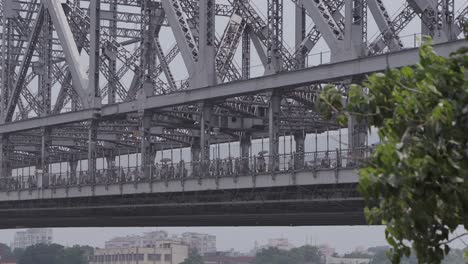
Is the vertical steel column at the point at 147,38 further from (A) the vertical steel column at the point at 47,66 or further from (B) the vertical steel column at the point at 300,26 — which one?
(A) the vertical steel column at the point at 47,66

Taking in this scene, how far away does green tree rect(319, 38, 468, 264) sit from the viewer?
1895 cm

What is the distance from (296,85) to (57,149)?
6797 cm

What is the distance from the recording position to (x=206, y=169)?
74.4m

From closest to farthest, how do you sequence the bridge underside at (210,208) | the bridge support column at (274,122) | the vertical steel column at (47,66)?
the bridge underside at (210,208) → the bridge support column at (274,122) → the vertical steel column at (47,66)

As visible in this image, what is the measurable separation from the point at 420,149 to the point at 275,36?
54.9 m

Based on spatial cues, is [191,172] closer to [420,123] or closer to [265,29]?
[265,29]

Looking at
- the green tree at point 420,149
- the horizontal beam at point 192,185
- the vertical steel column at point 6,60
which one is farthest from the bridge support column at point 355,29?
the vertical steel column at point 6,60

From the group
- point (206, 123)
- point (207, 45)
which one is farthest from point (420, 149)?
point (207, 45)

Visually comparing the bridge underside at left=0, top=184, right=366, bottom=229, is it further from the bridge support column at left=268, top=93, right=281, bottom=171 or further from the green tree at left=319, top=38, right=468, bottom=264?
the green tree at left=319, top=38, right=468, bottom=264

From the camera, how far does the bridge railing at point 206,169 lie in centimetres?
6369

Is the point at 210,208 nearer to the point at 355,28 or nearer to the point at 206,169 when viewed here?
the point at 206,169

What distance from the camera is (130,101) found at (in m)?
84.7

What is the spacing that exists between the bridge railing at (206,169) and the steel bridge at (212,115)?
0.14 meters

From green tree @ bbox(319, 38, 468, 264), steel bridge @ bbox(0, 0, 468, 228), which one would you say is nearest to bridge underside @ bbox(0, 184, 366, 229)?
steel bridge @ bbox(0, 0, 468, 228)
